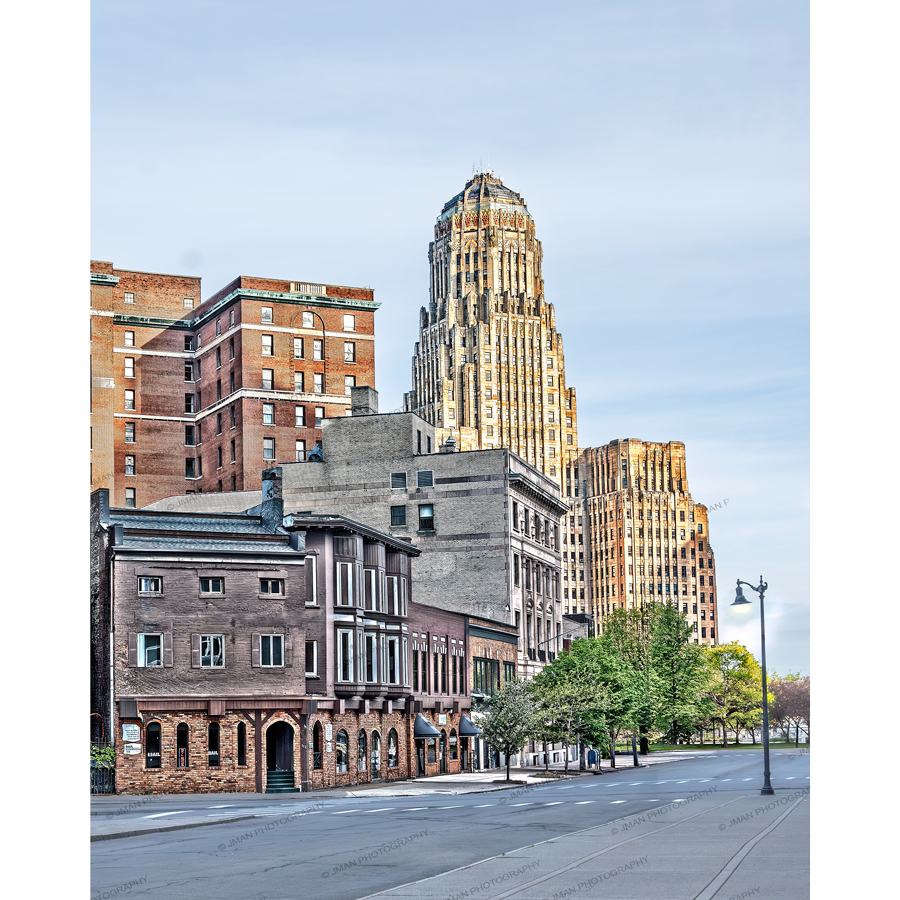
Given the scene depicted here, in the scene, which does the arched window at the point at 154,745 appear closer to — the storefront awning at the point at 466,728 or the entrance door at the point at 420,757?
the entrance door at the point at 420,757

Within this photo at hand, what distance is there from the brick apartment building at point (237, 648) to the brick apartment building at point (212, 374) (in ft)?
126

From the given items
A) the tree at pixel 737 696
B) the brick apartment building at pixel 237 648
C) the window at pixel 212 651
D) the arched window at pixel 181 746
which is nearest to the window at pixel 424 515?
the brick apartment building at pixel 237 648

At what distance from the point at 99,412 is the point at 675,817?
247 feet

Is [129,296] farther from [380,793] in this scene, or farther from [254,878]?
[254,878]

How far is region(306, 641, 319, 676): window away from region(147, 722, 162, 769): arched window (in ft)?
25.2

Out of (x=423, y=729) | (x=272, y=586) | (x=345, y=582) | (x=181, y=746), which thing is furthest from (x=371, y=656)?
(x=181, y=746)

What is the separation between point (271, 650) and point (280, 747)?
14.8ft

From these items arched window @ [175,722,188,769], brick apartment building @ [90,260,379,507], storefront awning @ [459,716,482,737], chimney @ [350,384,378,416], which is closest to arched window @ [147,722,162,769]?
arched window @ [175,722,188,769]

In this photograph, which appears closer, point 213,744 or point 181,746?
point 181,746

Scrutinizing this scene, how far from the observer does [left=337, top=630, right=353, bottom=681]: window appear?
65.1 meters

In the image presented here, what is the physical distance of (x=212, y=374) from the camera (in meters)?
112

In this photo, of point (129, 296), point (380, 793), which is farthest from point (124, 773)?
point (129, 296)

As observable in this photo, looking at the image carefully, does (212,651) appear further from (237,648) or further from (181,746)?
(181,746)

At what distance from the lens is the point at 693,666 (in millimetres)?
126562
